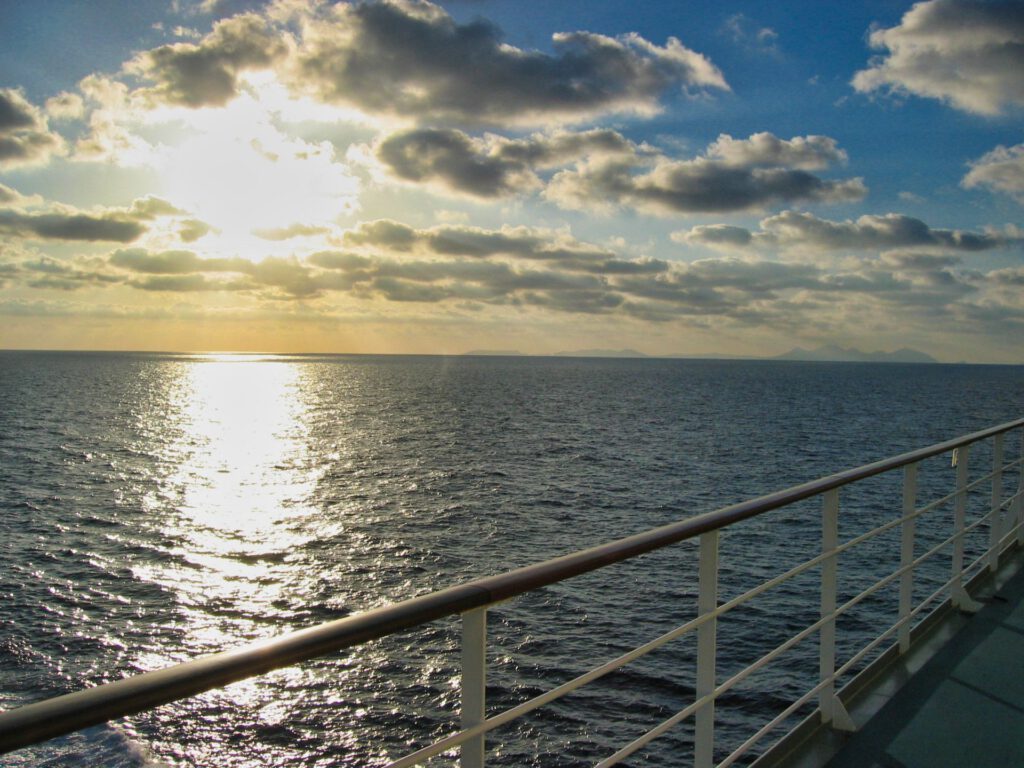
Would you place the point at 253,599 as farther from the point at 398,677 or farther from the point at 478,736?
the point at 478,736

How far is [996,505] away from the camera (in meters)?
5.48

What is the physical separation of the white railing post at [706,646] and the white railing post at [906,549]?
71.6 inches

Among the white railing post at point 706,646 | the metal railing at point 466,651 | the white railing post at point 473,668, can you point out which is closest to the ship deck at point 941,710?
the metal railing at point 466,651

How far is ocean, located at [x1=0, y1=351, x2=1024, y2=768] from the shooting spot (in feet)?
38.9

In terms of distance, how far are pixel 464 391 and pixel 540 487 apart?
7095 centimetres

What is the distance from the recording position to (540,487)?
101 ft

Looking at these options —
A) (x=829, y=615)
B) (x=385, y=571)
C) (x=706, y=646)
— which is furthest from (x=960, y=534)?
(x=385, y=571)

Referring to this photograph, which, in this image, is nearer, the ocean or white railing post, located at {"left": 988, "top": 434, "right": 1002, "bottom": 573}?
white railing post, located at {"left": 988, "top": 434, "right": 1002, "bottom": 573}

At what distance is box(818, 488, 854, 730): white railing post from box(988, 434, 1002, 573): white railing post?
88.6 inches

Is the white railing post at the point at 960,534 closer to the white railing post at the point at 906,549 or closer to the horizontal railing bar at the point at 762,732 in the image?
the white railing post at the point at 906,549

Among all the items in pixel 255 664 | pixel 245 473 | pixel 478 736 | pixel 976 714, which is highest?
pixel 255 664

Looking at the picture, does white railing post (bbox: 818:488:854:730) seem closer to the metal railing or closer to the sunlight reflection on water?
the metal railing

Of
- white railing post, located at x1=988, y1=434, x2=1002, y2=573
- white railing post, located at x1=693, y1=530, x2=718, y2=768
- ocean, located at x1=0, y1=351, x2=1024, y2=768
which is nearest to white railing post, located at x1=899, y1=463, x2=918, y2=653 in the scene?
white railing post, located at x1=988, y1=434, x2=1002, y2=573

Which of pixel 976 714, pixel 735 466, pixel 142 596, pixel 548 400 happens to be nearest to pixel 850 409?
pixel 548 400
